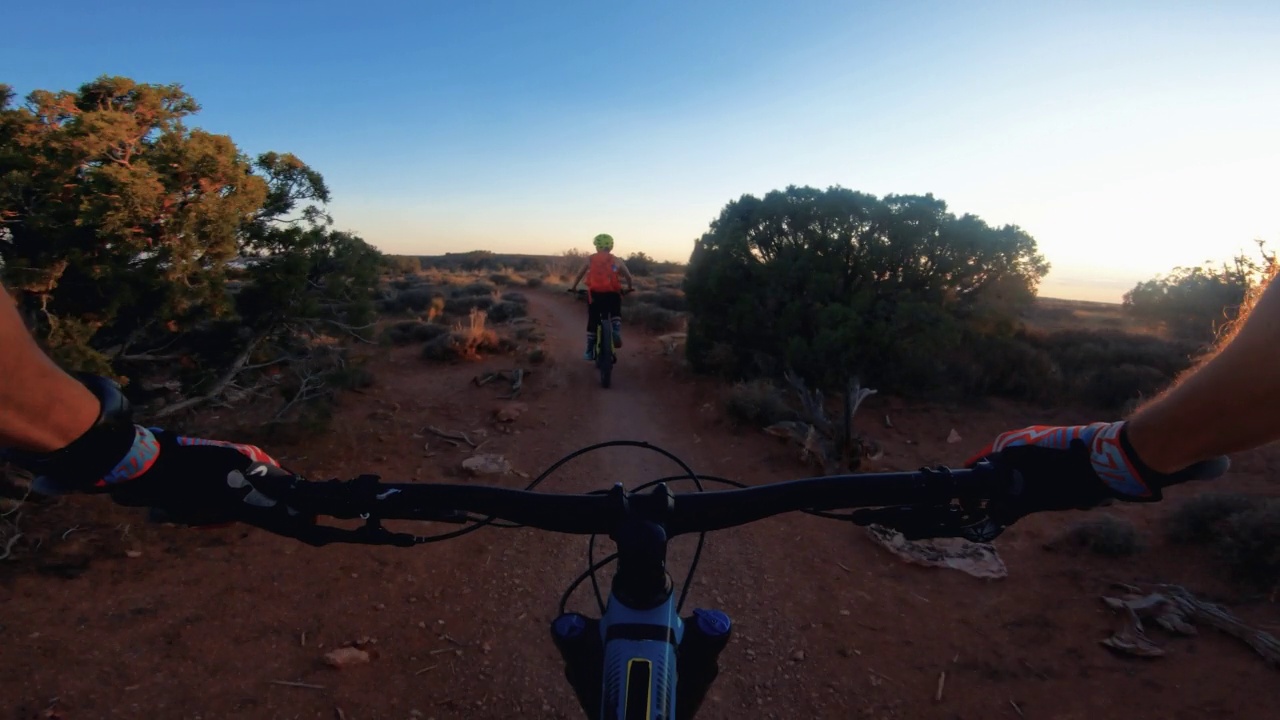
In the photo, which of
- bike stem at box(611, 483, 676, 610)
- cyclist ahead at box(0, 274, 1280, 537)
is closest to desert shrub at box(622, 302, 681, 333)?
cyclist ahead at box(0, 274, 1280, 537)

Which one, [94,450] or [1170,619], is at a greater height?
[94,450]

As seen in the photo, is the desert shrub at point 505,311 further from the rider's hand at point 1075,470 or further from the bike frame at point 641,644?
the rider's hand at point 1075,470

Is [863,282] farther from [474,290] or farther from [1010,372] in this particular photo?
[474,290]

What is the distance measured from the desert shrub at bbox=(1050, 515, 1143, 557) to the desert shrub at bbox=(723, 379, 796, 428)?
3.37 metres

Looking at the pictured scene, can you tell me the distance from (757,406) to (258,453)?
7.26 m

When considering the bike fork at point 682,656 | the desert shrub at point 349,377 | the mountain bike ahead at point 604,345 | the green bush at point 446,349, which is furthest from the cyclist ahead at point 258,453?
the green bush at point 446,349

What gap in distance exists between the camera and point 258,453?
1576 mm

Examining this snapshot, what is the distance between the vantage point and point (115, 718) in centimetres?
329

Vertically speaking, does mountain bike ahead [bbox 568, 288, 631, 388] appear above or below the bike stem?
below

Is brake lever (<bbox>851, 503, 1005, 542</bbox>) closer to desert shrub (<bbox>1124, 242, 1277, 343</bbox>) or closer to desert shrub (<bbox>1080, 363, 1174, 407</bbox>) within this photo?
desert shrub (<bbox>1080, 363, 1174, 407</bbox>)

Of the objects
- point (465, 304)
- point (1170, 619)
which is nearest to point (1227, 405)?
point (1170, 619)

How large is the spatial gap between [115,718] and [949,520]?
13.8 ft

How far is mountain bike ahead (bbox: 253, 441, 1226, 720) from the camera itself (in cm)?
134

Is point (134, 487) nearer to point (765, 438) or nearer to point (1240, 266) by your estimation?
point (765, 438)
